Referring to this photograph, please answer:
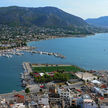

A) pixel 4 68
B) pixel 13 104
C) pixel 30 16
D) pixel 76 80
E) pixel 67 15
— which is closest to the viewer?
pixel 13 104

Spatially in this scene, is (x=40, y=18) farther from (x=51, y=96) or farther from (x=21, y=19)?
(x=51, y=96)

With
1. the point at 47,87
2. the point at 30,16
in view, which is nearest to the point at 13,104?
the point at 47,87

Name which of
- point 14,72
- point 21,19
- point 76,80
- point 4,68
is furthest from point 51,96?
point 21,19

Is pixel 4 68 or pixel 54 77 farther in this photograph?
pixel 4 68

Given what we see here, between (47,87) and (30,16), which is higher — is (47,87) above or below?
below

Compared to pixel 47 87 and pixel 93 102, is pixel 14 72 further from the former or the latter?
pixel 93 102

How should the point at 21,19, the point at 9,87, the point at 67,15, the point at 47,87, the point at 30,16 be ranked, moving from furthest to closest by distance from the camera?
the point at 67,15
the point at 30,16
the point at 21,19
the point at 9,87
the point at 47,87
